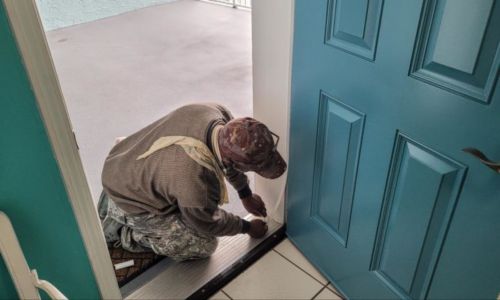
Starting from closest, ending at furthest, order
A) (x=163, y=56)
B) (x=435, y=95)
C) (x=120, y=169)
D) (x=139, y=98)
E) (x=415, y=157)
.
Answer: (x=435, y=95) < (x=415, y=157) < (x=120, y=169) < (x=139, y=98) < (x=163, y=56)

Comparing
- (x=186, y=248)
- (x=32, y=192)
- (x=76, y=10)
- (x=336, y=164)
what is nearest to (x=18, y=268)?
(x=32, y=192)

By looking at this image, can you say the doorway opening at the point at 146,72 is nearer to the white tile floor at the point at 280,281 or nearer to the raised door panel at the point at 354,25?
the white tile floor at the point at 280,281

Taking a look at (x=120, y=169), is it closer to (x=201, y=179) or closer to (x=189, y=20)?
(x=201, y=179)

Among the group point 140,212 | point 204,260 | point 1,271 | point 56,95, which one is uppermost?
point 56,95

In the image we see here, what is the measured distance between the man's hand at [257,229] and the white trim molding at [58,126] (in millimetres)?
645

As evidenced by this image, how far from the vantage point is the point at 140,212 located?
1.55 metres

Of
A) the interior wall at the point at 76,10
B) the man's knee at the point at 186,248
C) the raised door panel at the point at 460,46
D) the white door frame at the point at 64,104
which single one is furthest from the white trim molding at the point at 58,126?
the interior wall at the point at 76,10

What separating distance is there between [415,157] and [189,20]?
4.55 m

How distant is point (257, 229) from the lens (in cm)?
180

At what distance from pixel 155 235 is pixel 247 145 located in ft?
2.16

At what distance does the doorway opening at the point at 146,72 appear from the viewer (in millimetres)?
1765

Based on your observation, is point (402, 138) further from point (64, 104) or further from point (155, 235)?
point (155, 235)

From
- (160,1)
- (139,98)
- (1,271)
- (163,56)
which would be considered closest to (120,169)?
(1,271)

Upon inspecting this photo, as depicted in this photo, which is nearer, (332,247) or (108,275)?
(108,275)
